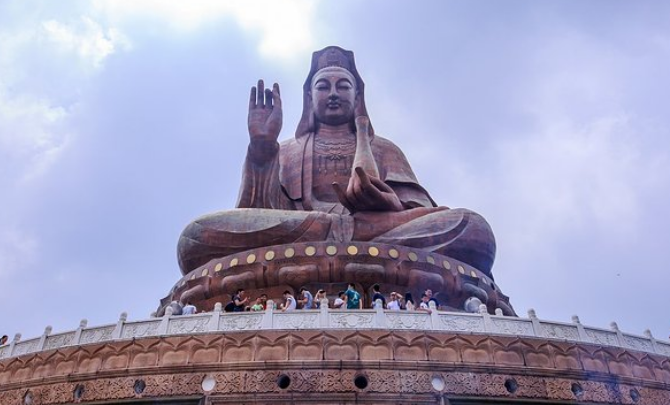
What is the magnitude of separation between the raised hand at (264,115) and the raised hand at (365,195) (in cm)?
228

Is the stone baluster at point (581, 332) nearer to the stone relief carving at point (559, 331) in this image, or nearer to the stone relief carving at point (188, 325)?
the stone relief carving at point (559, 331)

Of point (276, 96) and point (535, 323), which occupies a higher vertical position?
point (276, 96)

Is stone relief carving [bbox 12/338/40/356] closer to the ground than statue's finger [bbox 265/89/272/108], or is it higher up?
closer to the ground

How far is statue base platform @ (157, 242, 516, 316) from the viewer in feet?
39.6

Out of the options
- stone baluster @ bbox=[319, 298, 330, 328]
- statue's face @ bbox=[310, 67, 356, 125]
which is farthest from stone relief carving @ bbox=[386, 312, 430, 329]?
statue's face @ bbox=[310, 67, 356, 125]

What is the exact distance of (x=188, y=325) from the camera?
875cm

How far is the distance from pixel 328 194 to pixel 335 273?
3994 mm

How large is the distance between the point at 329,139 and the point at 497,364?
958 centimetres

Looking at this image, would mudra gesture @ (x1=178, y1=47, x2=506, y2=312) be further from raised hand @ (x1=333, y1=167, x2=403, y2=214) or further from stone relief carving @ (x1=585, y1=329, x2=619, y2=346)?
stone relief carving @ (x1=585, y1=329, x2=619, y2=346)

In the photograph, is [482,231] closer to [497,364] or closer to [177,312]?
[497,364]

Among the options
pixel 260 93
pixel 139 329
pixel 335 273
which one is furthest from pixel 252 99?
pixel 139 329

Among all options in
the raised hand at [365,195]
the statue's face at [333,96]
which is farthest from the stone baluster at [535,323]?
the statue's face at [333,96]

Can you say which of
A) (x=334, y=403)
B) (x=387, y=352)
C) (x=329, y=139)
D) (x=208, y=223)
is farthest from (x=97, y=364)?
(x=329, y=139)

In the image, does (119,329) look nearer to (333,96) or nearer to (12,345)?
(12,345)
